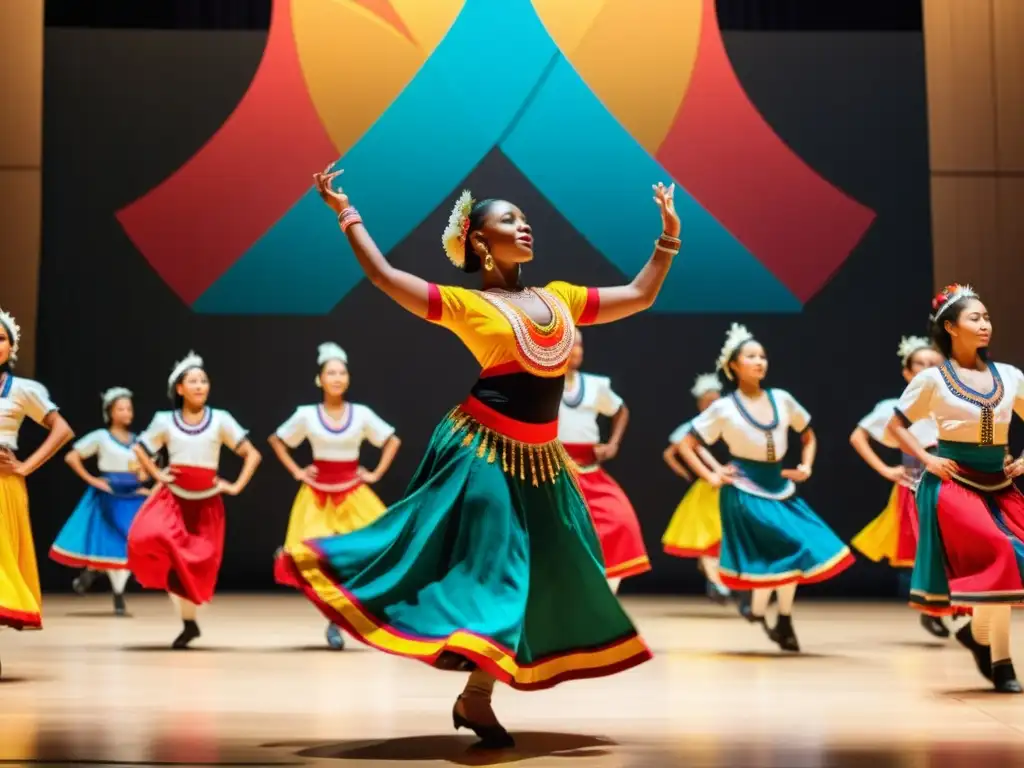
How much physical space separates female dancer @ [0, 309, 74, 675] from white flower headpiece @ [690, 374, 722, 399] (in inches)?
158

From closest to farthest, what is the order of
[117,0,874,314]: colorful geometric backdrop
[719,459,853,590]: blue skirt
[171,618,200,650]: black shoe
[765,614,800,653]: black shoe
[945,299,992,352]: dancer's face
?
[945,299,992,352]: dancer's face
[719,459,853,590]: blue skirt
[765,614,800,653]: black shoe
[171,618,200,650]: black shoe
[117,0,874,314]: colorful geometric backdrop

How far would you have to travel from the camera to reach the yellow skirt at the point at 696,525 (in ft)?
26.0

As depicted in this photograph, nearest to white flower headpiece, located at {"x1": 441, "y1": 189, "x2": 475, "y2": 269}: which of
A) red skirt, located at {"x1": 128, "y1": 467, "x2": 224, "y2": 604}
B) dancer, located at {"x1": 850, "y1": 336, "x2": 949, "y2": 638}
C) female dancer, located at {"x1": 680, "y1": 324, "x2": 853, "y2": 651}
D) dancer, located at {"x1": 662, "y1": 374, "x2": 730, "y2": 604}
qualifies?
female dancer, located at {"x1": 680, "y1": 324, "x2": 853, "y2": 651}

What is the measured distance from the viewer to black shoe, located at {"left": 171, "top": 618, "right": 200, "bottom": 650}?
597 centimetres

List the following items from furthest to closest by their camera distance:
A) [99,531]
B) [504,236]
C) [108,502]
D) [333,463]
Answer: [108,502] → [99,531] → [333,463] → [504,236]

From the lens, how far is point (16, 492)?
499 centimetres

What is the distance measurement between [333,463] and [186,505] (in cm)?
68

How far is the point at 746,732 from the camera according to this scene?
11.9 ft

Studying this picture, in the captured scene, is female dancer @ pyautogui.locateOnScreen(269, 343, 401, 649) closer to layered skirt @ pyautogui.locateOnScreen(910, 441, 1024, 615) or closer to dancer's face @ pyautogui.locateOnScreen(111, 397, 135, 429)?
dancer's face @ pyautogui.locateOnScreen(111, 397, 135, 429)

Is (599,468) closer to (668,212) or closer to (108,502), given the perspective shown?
(108,502)

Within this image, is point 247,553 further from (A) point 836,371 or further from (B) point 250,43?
(A) point 836,371

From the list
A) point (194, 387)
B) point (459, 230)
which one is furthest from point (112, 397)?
point (459, 230)

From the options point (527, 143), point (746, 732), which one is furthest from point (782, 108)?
point (746, 732)

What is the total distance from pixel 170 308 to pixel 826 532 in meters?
4.36
